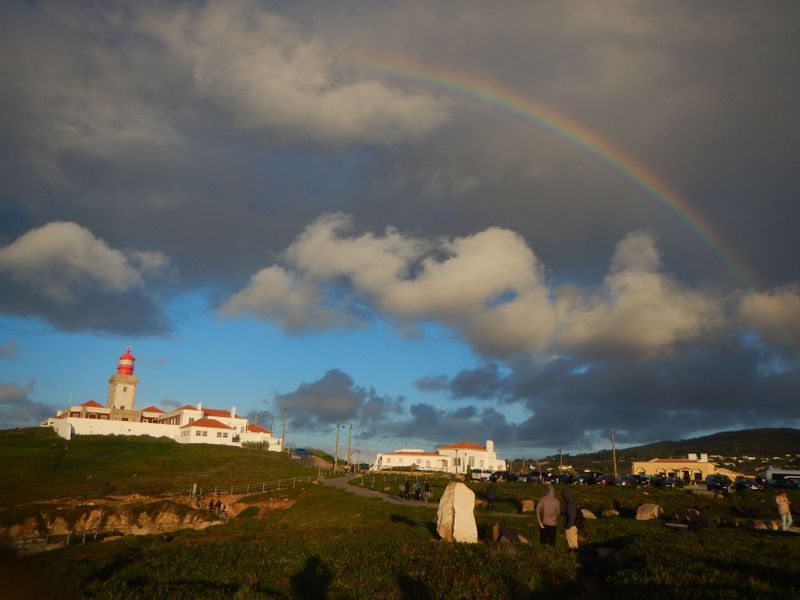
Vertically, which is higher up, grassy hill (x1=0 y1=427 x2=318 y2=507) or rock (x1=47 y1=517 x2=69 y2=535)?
grassy hill (x1=0 y1=427 x2=318 y2=507)

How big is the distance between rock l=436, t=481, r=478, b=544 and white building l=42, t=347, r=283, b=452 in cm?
10013

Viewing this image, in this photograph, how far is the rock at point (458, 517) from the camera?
23047 mm

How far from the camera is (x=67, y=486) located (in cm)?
6247

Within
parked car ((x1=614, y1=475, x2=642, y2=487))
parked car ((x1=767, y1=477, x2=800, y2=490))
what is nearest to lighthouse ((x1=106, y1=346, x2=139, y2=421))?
parked car ((x1=614, y1=475, x2=642, y2=487))

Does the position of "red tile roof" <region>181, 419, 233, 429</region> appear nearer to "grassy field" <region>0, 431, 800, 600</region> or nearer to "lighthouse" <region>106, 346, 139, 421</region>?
"lighthouse" <region>106, 346, 139, 421</region>

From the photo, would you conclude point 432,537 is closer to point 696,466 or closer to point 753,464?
point 696,466

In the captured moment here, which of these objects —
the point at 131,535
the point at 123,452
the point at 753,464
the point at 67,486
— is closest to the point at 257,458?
the point at 123,452

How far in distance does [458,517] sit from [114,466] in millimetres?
72539

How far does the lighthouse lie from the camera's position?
127250 millimetres

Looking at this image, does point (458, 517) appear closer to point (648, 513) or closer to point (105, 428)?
point (648, 513)

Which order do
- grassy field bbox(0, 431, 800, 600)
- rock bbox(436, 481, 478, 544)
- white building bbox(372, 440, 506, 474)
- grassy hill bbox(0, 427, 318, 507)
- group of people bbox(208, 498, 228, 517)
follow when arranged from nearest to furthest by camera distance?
grassy field bbox(0, 431, 800, 600), rock bbox(436, 481, 478, 544), group of people bbox(208, 498, 228, 517), grassy hill bbox(0, 427, 318, 507), white building bbox(372, 440, 506, 474)

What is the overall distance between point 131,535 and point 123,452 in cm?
6304

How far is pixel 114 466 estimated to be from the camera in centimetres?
8125

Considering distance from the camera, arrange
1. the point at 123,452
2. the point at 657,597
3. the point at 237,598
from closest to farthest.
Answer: the point at 657,597 → the point at 237,598 → the point at 123,452
